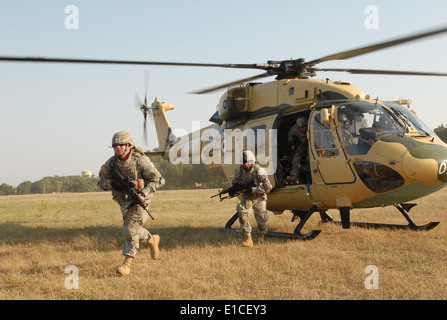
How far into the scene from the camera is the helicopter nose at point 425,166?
6.75 m

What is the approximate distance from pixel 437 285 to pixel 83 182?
106m

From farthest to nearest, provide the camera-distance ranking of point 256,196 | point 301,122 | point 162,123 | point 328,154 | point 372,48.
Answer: point 162,123, point 301,122, point 256,196, point 328,154, point 372,48

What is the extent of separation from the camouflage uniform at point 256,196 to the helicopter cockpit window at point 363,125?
5.34 ft

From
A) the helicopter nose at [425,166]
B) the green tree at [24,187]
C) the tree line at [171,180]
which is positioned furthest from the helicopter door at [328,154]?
the green tree at [24,187]

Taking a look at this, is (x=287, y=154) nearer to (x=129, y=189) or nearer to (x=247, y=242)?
(x=247, y=242)

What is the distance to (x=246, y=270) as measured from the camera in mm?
5871

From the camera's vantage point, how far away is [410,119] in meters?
7.52

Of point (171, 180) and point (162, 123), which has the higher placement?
point (162, 123)

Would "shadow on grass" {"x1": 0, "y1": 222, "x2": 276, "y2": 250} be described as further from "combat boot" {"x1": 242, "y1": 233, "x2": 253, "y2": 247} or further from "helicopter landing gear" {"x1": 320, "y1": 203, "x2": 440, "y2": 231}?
"helicopter landing gear" {"x1": 320, "y1": 203, "x2": 440, "y2": 231}

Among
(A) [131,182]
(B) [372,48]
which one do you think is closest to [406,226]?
(B) [372,48]

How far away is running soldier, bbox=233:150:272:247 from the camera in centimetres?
801

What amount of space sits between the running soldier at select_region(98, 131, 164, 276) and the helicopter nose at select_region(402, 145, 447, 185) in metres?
3.97

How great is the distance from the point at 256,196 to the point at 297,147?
1.40 m
